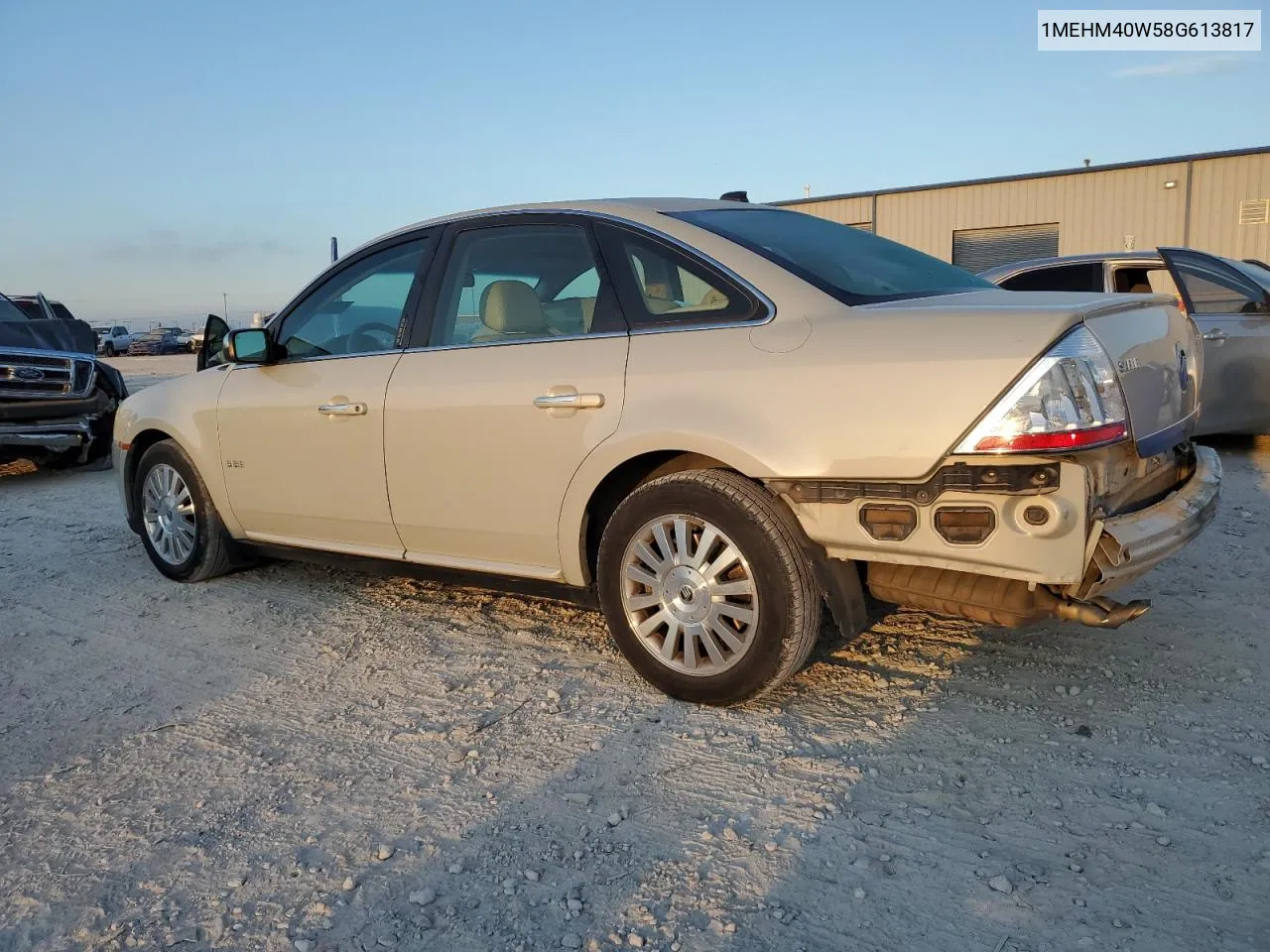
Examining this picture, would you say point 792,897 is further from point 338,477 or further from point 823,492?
point 338,477

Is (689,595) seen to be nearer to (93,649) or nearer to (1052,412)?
(1052,412)

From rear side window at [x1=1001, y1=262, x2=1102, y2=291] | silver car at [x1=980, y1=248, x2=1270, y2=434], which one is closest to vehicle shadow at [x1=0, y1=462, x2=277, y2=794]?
silver car at [x1=980, y1=248, x2=1270, y2=434]

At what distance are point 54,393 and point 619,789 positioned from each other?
26.8 feet

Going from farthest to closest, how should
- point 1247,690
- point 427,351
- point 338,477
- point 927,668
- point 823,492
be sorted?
point 338,477
point 427,351
point 927,668
point 1247,690
point 823,492

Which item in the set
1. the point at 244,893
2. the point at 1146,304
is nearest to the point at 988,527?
the point at 1146,304

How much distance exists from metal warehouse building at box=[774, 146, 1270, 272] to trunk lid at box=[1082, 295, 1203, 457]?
16815 millimetres

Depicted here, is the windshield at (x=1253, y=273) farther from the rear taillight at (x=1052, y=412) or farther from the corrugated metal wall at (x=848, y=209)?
the corrugated metal wall at (x=848, y=209)

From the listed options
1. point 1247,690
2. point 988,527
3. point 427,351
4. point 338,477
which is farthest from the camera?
point 338,477

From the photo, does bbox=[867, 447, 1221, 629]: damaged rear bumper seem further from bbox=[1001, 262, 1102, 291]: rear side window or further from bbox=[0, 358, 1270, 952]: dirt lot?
bbox=[1001, 262, 1102, 291]: rear side window

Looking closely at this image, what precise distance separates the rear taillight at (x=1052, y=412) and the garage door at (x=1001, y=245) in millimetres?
18579

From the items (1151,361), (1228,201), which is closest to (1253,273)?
(1151,361)

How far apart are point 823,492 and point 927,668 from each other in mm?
1001

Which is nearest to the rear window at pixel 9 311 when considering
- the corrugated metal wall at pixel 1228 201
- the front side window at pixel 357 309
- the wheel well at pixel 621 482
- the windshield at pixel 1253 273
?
the front side window at pixel 357 309

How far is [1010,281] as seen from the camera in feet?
24.8
